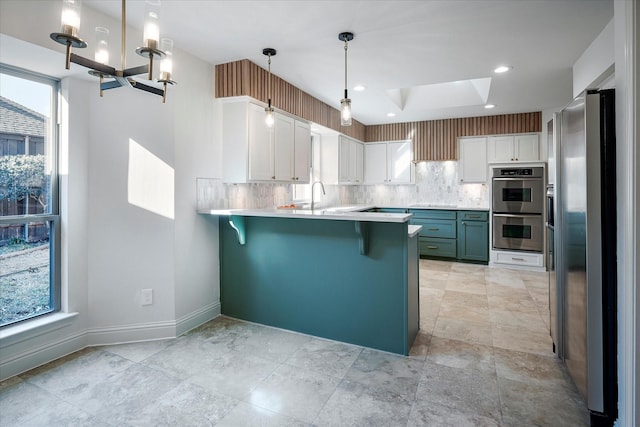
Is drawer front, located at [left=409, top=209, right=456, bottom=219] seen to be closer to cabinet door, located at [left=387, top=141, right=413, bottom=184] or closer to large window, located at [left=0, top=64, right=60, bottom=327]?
cabinet door, located at [left=387, top=141, right=413, bottom=184]

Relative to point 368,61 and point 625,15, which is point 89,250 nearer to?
point 368,61

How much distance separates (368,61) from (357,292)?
227 cm

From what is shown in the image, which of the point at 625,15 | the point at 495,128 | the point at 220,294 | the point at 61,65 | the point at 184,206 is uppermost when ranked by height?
the point at 495,128

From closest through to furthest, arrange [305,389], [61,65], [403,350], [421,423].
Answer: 1. [421,423]
2. [305,389]
3. [61,65]
4. [403,350]

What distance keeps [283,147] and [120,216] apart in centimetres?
182

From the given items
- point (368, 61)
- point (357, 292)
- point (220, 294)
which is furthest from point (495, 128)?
point (220, 294)

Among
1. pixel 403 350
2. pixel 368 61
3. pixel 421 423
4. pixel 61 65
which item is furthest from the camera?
pixel 368 61

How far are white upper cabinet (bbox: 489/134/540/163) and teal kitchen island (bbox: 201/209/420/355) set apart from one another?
3.89m

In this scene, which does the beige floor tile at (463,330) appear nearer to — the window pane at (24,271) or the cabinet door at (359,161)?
the window pane at (24,271)

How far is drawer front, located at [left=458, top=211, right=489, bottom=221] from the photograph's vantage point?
5.65m

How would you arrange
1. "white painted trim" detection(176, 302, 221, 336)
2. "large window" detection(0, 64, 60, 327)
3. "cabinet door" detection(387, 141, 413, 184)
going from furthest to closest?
"cabinet door" detection(387, 141, 413, 184) → "white painted trim" detection(176, 302, 221, 336) → "large window" detection(0, 64, 60, 327)

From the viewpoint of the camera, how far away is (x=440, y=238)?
5.96 meters

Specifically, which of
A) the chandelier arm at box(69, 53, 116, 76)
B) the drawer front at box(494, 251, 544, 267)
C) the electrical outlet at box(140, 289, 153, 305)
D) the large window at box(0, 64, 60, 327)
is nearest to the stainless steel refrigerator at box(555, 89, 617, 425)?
the chandelier arm at box(69, 53, 116, 76)

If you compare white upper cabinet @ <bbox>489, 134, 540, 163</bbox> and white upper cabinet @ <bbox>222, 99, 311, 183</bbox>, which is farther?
white upper cabinet @ <bbox>489, 134, 540, 163</bbox>
